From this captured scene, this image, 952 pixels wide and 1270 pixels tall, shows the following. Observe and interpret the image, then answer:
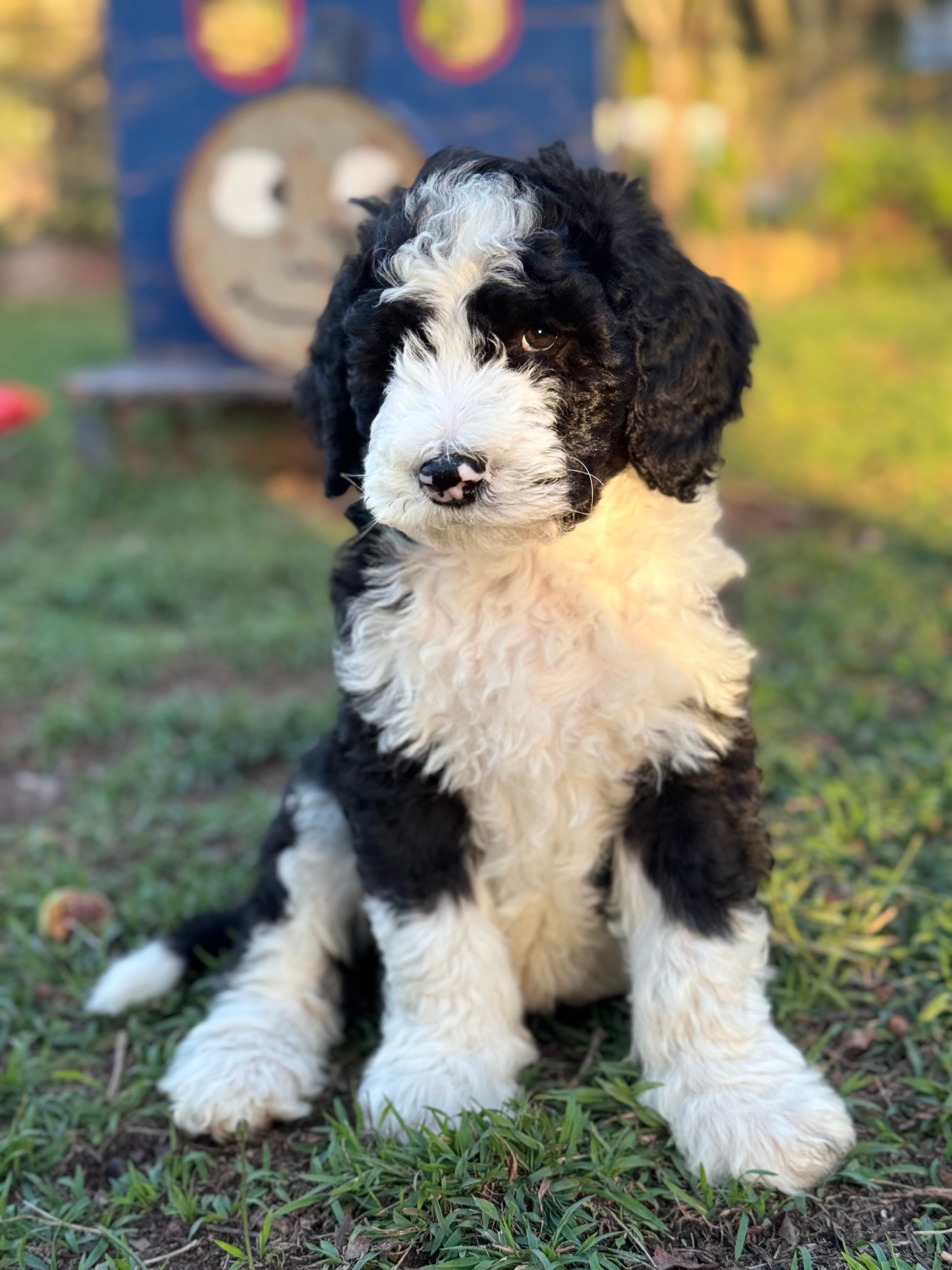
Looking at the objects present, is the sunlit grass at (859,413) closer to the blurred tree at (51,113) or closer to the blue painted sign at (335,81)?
the blue painted sign at (335,81)

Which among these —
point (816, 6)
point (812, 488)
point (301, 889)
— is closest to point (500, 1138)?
point (301, 889)

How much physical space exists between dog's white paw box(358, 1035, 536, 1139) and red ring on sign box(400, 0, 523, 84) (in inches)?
277

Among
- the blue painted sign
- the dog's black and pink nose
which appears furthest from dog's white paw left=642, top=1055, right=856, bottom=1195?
the blue painted sign

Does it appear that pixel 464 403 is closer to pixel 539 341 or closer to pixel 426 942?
pixel 539 341

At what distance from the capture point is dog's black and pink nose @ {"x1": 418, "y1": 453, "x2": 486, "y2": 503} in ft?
7.29

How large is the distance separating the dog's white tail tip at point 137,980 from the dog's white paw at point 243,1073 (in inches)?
9.5

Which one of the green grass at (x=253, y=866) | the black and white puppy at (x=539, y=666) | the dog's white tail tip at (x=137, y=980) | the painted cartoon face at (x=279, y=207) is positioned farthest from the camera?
the painted cartoon face at (x=279, y=207)

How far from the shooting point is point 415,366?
2.39m

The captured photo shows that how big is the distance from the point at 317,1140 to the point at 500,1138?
0.51 m

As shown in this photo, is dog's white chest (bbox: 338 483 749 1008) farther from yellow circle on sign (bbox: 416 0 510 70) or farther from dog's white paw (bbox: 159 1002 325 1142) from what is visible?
yellow circle on sign (bbox: 416 0 510 70)

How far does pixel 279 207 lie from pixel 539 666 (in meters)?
6.19

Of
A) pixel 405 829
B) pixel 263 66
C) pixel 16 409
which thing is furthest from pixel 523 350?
pixel 263 66

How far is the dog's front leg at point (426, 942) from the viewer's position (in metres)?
2.70

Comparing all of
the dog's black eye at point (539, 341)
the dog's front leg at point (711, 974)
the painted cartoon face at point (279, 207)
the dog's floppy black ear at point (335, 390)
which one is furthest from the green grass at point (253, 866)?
the dog's black eye at point (539, 341)
